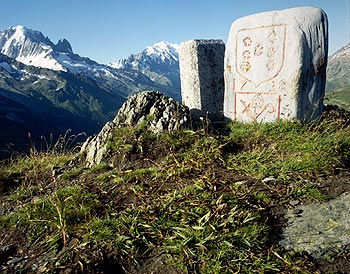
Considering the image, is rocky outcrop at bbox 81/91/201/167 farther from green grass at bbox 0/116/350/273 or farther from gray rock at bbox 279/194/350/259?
gray rock at bbox 279/194/350/259

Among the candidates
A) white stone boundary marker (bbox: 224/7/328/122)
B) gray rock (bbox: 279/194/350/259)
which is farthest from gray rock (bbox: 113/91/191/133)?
gray rock (bbox: 279/194/350/259)

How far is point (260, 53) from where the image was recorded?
892 centimetres

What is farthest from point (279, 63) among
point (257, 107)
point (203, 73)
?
point (203, 73)

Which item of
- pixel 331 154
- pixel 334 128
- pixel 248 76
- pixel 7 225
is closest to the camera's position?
pixel 7 225

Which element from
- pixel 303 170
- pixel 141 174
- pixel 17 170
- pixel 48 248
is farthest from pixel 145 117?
pixel 48 248

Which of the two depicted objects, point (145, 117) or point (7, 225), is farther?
point (145, 117)

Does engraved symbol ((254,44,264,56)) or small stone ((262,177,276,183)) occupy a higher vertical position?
engraved symbol ((254,44,264,56))

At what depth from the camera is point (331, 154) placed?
5.78m

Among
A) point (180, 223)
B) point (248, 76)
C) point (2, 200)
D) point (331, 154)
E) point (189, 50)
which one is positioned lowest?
point (2, 200)

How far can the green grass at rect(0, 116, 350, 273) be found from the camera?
3637mm

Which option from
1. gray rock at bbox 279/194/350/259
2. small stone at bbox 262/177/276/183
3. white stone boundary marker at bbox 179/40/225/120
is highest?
white stone boundary marker at bbox 179/40/225/120

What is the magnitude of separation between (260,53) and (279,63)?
24.7 inches

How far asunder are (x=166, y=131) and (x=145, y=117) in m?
1.23

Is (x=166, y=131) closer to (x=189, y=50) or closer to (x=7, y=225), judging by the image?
(x=7, y=225)
